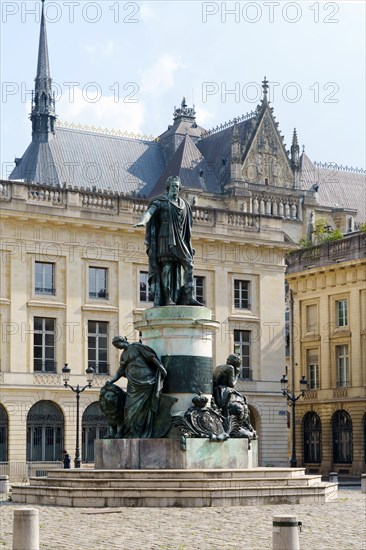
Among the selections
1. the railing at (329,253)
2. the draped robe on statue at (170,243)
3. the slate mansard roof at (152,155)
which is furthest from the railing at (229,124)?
the draped robe on statue at (170,243)

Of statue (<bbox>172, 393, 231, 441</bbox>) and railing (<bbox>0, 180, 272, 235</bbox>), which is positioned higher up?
railing (<bbox>0, 180, 272, 235</bbox>)

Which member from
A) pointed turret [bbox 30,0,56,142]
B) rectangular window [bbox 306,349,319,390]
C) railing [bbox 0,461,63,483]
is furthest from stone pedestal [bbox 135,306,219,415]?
pointed turret [bbox 30,0,56,142]

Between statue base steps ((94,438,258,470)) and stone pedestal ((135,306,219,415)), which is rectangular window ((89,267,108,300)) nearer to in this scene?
stone pedestal ((135,306,219,415))

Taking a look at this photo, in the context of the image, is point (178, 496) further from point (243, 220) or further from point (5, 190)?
point (243, 220)

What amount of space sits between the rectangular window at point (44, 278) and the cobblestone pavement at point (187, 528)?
28131mm

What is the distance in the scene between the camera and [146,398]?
24500 mm

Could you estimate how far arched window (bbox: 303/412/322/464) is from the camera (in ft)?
209

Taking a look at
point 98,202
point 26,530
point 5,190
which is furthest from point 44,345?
point 26,530

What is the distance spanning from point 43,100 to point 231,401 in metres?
73.3

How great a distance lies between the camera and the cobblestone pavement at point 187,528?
54.5ft

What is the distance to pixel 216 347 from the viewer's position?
5428 cm

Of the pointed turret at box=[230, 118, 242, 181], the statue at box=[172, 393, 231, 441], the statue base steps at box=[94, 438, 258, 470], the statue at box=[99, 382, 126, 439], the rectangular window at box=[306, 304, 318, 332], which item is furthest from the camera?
the pointed turret at box=[230, 118, 242, 181]

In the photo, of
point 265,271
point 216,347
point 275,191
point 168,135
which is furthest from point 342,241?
point 168,135

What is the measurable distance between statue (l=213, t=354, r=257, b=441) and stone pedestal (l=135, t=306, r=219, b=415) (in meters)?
0.44
